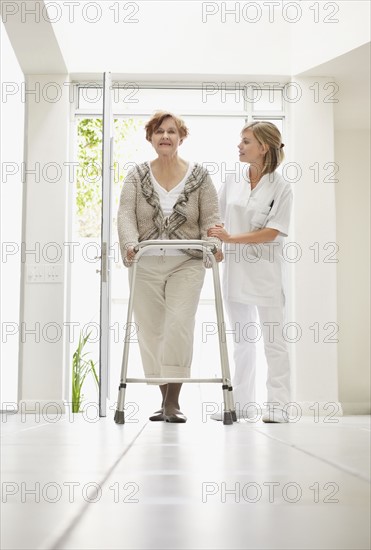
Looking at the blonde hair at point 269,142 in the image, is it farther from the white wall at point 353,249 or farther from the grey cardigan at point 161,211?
the white wall at point 353,249

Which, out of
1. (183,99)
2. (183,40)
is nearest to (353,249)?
(183,99)

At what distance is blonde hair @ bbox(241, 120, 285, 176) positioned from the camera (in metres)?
3.84

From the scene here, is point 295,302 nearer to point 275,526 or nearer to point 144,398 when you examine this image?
point 144,398

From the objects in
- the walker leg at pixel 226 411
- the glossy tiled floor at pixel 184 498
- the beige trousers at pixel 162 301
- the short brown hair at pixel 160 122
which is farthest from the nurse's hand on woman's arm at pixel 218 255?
the glossy tiled floor at pixel 184 498

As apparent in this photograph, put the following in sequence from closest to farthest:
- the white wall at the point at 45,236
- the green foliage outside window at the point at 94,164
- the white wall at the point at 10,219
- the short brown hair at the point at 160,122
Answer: the short brown hair at the point at 160,122 < the white wall at the point at 45,236 < the white wall at the point at 10,219 < the green foliage outside window at the point at 94,164

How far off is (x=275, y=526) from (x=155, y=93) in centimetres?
540

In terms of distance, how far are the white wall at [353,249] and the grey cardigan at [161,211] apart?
3.40 m

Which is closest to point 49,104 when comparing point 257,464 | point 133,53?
point 133,53

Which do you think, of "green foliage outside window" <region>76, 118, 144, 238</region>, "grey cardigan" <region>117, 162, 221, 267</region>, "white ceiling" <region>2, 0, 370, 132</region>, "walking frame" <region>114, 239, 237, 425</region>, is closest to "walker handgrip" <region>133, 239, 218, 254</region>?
"walking frame" <region>114, 239, 237, 425</region>

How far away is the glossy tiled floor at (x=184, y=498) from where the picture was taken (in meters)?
0.60

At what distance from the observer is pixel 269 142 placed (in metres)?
3.87

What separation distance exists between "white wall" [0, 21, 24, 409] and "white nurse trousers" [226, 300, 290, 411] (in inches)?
109

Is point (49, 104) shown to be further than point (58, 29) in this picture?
Yes

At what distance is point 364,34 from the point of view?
4871 mm
